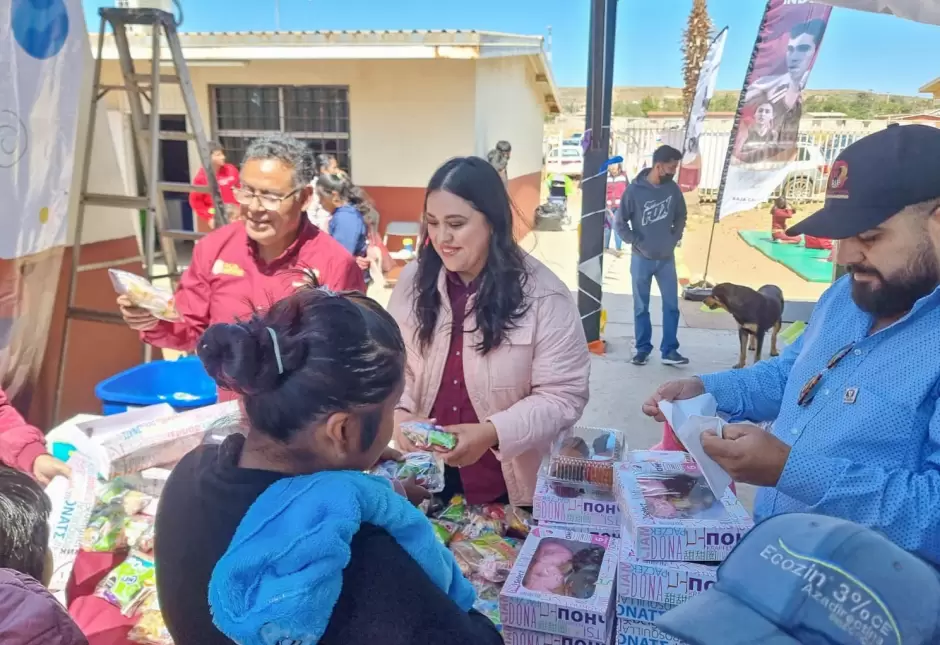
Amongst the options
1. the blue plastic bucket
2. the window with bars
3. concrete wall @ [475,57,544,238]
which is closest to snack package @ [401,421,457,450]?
the blue plastic bucket

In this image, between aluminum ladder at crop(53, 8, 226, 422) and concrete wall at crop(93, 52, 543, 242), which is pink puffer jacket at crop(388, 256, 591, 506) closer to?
aluminum ladder at crop(53, 8, 226, 422)

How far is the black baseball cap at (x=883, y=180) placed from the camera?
52.7 inches

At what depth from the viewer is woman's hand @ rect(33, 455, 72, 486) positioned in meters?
2.00

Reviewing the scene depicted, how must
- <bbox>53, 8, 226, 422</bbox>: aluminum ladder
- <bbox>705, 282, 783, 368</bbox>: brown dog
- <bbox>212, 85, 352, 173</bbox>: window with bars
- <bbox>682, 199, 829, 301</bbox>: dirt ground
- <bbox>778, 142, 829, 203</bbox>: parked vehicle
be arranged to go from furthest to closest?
<bbox>778, 142, 829, 203</bbox>: parked vehicle → <bbox>212, 85, 352, 173</bbox>: window with bars → <bbox>682, 199, 829, 301</bbox>: dirt ground → <bbox>705, 282, 783, 368</bbox>: brown dog → <bbox>53, 8, 226, 422</bbox>: aluminum ladder

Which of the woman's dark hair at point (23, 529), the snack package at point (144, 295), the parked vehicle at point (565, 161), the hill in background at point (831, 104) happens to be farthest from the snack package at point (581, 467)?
the hill in background at point (831, 104)

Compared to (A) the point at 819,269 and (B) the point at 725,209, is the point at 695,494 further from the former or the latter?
(A) the point at 819,269

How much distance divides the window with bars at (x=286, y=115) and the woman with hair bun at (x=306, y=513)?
33.3 feet

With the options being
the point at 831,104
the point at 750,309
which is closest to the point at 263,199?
the point at 750,309

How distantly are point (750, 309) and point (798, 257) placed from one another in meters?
7.27

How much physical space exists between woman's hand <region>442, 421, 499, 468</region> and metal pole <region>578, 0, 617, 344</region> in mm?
4276

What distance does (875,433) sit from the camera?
4.38 ft

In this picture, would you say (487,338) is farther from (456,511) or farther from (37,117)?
(37,117)

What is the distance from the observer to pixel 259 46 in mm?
10070

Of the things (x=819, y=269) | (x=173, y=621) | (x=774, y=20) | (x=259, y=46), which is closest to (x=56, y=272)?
(x=173, y=621)
